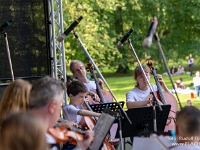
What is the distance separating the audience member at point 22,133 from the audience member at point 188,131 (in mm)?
1119

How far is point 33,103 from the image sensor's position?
2.98 metres

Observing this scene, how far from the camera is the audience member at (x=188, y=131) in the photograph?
9.12 ft

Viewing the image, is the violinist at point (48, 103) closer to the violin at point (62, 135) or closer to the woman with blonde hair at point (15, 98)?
the violin at point (62, 135)

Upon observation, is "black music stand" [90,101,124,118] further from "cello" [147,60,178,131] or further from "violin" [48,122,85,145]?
"violin" [48,122,85,145]

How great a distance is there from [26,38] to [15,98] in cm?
358

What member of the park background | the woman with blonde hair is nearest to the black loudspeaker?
the woman with blonde hair

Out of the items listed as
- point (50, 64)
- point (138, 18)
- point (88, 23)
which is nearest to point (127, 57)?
point (138, 18)

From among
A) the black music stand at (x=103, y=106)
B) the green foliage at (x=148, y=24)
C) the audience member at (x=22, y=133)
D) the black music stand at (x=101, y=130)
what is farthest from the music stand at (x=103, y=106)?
the green foliage at (x=148, y=24)

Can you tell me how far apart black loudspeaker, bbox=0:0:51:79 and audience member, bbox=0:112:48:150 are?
477cm

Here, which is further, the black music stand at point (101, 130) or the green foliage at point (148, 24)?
the green foliage at point (148, 24)

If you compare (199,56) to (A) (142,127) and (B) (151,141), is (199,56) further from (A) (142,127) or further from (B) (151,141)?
(B) (151,141)

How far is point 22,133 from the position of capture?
6.26 ft

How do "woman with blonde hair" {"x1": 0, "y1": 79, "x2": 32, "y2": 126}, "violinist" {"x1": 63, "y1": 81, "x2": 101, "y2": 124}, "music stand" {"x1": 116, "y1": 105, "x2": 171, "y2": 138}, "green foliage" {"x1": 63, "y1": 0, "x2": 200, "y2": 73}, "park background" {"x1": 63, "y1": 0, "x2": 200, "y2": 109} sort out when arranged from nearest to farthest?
"woman with blonde hair" {"x1": 0, "y1": 79, "x2": 32, "y2": 126} → "violinist" {"x1": 63, "y1": 81, "x2": 101, "y2": 124} → "music stand" {"x1": 116, "y1": 105, "x2": 171, "y2": 138} → "park background" {"x1": 63, "y1": 0, "x2": 200, "y2": 109} → "green foliage" {"x1": 63, "y1": 0, "x2": 200, "y2": 73}

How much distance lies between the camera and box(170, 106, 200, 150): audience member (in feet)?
9.12
